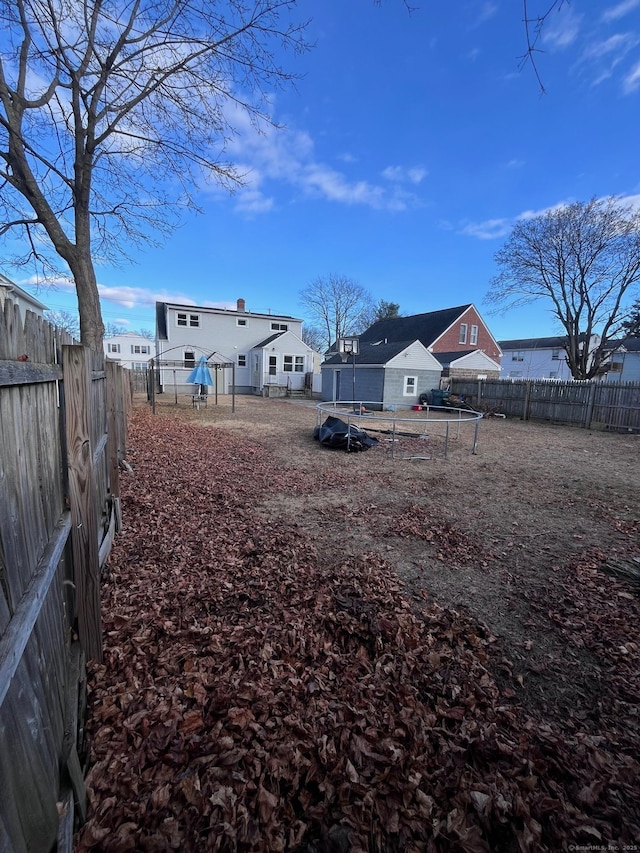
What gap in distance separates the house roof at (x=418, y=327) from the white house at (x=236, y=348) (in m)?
9.26

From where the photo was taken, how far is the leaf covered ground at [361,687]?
1.56 meters

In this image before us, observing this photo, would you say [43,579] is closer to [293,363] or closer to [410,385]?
[410,385]

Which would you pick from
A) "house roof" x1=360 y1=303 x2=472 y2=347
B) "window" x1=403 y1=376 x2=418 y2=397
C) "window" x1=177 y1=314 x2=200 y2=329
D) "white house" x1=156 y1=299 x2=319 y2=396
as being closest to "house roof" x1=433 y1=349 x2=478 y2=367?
"house roof" x1=360 y1=303 x2=472 y2=347

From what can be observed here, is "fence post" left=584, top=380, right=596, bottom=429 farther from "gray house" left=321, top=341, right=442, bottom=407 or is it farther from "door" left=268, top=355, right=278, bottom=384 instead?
"door" left=268, top=355, right=278, bottom=384

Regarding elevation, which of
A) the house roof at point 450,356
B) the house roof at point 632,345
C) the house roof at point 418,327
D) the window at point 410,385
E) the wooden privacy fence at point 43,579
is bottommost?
the wooden privacy fence at point 43,579

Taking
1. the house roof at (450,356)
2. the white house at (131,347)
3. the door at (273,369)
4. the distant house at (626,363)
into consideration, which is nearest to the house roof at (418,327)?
the house roof at (450,356)

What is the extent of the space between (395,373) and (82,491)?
1994cm

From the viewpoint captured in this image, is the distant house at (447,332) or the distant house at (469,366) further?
the distant house at (447,332)

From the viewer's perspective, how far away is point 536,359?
4072 cm

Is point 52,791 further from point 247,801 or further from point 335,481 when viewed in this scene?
point 335,481

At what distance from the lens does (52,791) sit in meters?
1.35

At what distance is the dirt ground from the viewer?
2660 millimetres

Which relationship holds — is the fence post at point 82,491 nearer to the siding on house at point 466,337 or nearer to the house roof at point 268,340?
the house roof at point 268,340

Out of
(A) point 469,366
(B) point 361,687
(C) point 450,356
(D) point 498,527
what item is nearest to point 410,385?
(A) point 469,366
